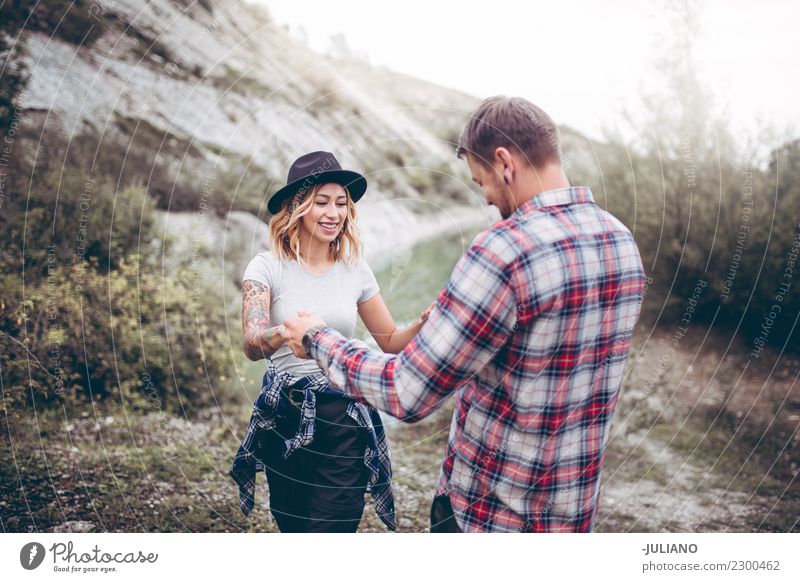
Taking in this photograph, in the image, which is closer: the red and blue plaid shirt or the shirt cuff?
the red and blue plaid shirt

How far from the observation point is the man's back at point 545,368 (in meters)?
1.41

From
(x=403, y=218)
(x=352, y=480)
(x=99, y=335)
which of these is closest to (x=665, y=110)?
(x=403, y=218)

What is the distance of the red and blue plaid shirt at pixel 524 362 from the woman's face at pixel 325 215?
75 centimetres

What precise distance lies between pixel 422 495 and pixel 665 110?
9.57ft

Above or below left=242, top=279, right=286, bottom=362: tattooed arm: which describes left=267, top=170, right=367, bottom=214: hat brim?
above

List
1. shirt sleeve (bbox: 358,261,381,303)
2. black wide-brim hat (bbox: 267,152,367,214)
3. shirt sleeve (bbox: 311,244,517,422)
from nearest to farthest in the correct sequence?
shirt sleeve (bbox: 311,244,517,422)
black wide-brim hat (bbox: 267,152,367,214)
shirt sleeve (bbox: 358,261,381,303)

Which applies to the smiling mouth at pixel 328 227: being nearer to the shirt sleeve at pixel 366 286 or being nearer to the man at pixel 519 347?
the shirt sleeve at pixel 366 286

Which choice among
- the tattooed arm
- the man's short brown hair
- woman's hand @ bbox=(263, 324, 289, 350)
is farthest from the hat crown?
the man's short brown hair

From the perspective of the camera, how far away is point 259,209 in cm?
432

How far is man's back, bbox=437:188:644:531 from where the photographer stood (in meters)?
1.41

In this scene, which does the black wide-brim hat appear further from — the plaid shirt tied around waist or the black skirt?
the black skirt

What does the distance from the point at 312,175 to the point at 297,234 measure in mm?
218
